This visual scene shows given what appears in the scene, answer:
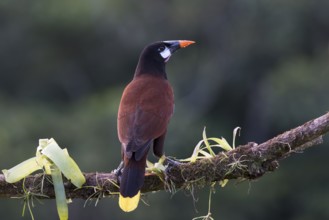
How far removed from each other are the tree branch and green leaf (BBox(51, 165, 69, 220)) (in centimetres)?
6

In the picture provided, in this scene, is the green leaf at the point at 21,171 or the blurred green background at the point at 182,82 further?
the blurred green background at the point at 182,82

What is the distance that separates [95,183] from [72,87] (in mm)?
28185

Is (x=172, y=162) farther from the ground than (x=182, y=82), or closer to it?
farther from the ground

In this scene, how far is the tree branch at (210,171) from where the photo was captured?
17.4 ft

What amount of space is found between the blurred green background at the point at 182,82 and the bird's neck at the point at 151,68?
48.6 feet

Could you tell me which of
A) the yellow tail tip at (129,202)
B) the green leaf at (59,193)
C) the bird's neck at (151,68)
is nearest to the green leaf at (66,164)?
the green leaf at (59,193)

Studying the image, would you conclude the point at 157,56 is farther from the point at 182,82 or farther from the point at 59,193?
the point at 182,82

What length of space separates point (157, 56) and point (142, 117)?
1.00 metres

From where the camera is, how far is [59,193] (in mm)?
5387

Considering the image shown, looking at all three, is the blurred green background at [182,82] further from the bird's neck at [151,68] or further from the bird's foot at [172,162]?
the bird's foot at [172,162]

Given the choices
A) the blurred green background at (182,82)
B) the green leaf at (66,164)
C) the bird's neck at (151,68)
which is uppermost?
the bird's neck at (151,68)

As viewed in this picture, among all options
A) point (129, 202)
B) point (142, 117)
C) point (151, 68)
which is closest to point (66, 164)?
point (129, 202)

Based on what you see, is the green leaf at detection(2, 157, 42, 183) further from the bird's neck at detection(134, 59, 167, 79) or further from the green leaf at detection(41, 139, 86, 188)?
the bird's neck at detection(134, 59, 167, 79)

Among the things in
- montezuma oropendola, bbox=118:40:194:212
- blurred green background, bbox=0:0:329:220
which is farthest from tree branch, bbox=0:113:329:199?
blurred green background, bbox=0:0:329:220
